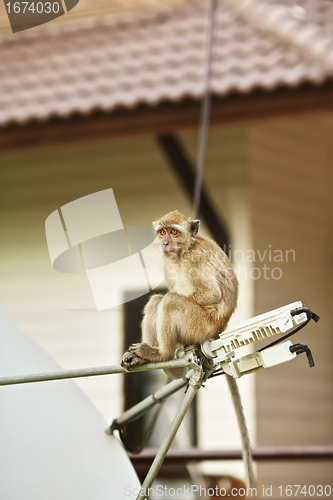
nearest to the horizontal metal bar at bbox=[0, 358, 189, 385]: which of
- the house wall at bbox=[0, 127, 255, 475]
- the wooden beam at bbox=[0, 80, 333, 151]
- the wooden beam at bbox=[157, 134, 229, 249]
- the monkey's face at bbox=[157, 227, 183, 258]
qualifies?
the monkey's face at bbox=[157, 227, 183, 258]

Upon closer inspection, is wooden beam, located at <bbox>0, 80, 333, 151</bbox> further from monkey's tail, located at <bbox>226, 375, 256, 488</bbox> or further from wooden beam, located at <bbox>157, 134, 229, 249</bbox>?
monkey's tail, located at <bbox>226, 375, 256, 488</bbox>

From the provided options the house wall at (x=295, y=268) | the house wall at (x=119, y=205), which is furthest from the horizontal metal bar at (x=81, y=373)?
the house wall at (x=295, y=268)

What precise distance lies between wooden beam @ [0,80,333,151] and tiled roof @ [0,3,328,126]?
0.09 meters

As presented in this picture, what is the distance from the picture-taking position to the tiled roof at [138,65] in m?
5.38

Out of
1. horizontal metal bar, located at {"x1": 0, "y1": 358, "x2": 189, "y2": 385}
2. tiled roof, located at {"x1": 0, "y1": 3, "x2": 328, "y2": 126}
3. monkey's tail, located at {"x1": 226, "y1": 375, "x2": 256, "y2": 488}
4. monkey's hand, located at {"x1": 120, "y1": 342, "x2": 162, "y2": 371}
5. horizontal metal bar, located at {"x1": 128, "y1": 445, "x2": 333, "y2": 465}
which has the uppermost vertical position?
tiled roof, located at {"x1": 0, "y1": 3, "x2": 328, "y2": 126}

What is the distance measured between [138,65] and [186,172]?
4.37 feet

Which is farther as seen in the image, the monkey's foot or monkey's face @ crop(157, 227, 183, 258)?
monkey's face @ crop(157, 227, 183, 258)

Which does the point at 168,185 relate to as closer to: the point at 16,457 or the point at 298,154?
the point at 298,154

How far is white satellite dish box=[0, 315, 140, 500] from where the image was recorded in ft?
7.75

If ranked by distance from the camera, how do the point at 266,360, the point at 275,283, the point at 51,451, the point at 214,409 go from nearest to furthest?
the point at 266,360 < the point at 51,451 < the point at 214,409 < the point at 275,283

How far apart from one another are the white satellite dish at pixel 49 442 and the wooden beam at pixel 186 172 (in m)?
3.26

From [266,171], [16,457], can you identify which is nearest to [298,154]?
[266,171]

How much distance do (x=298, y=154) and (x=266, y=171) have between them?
710 millimetres

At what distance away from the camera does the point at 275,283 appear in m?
6.71
